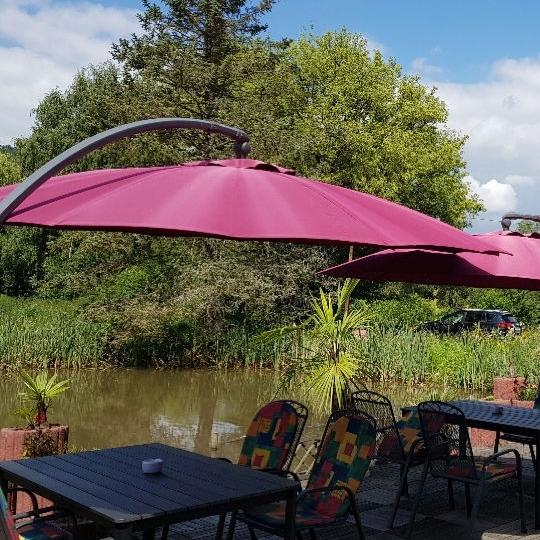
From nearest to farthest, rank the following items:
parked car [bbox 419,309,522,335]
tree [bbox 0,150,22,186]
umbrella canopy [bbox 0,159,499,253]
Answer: umbrella canopy [bbox 0,159,499,253] < parked car [bbox 419,309,522,335] < tree [bbox 0,150,22,186]

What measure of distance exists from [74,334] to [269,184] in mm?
15575

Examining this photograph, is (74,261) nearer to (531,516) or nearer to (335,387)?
(335,387)

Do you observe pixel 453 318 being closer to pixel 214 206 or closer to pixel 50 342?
pixel 50 342

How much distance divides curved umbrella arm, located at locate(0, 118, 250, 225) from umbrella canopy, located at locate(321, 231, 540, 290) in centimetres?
223

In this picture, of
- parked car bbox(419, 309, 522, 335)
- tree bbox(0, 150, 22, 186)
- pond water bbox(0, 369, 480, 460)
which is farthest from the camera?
tree bbox(0, 150, 22, 186)

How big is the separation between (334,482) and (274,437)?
0.65 meters

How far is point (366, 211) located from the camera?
3.94m

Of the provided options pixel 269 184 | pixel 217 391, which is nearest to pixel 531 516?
pixel 269 184

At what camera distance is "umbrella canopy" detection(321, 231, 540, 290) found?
6.39 m

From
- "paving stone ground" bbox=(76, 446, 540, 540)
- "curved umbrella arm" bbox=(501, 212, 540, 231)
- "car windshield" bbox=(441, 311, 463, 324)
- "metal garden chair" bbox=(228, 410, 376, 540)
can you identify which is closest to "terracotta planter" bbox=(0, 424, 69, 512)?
"paving stone ground" bbox=(76, 446, 540, 540)

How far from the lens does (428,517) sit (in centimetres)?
619

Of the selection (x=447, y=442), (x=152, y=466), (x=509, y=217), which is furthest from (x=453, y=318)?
(x=152, y=466)

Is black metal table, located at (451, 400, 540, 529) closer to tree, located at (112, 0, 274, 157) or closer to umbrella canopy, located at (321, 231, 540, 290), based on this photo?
umbrella canopy, located at (321, 231, 540, 290)

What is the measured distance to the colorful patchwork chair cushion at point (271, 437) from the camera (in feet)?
17.4
